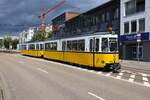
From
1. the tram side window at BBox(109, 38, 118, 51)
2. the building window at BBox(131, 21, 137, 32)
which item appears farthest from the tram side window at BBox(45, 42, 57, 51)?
the tram side window at BBox(109, 38, 118, 51)

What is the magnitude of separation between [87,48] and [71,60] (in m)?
5.69

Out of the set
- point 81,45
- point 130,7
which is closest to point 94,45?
point 81,45

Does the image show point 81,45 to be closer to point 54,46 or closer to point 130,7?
point 54,46

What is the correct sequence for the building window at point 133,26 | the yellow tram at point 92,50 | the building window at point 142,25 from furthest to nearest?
the building window at point 133,26 → the building window at point 142,25 → the yellow tram at point 92,50

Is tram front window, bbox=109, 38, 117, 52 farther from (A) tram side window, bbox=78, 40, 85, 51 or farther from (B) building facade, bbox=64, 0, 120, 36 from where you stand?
(B) building facade, bbox=64, 0, 120, 36

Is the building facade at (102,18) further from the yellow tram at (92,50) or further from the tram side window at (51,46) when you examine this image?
the yellow tram at (92,50)

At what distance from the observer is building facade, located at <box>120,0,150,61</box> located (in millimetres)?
49094

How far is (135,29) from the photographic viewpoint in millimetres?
52188

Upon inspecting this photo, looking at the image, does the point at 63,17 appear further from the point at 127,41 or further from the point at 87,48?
the point at 87,48

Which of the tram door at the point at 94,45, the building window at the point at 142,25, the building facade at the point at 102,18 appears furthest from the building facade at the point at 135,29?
the tram door at the point at 94,45

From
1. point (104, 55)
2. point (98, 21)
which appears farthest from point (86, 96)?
point (98, 21)

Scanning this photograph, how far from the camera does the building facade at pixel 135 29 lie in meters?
49.1

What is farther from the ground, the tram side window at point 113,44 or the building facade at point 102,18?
the building facade at point 102,18

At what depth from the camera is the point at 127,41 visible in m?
54.1
